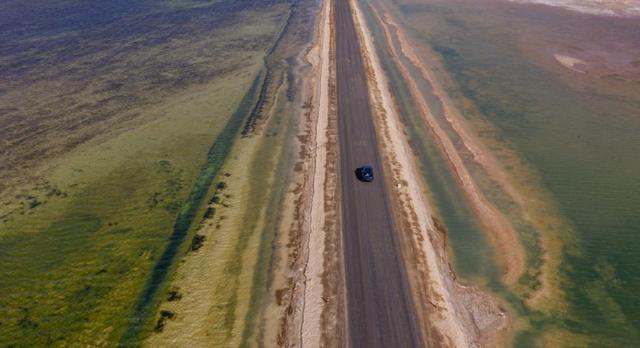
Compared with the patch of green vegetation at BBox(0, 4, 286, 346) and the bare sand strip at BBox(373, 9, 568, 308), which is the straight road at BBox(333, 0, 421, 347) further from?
the patch of green vegetation at BBox(0, 4, 286, 346)

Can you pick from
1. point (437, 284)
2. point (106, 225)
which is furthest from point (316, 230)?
point (106, 225)

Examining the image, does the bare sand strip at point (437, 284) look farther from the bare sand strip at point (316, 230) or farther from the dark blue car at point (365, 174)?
Result: the bare sand strip at point (316, 230)

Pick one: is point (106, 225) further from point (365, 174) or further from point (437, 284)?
point (437, 284)

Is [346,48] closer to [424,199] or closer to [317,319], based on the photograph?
[424,199]

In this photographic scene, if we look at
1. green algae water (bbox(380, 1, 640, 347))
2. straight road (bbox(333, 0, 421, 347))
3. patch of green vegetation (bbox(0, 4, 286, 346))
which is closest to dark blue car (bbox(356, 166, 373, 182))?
straight road (bbox(333, 0, 421, 347))

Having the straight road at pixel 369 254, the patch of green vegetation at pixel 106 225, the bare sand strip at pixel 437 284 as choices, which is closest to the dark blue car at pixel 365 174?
the straight road at pixel 369 254
